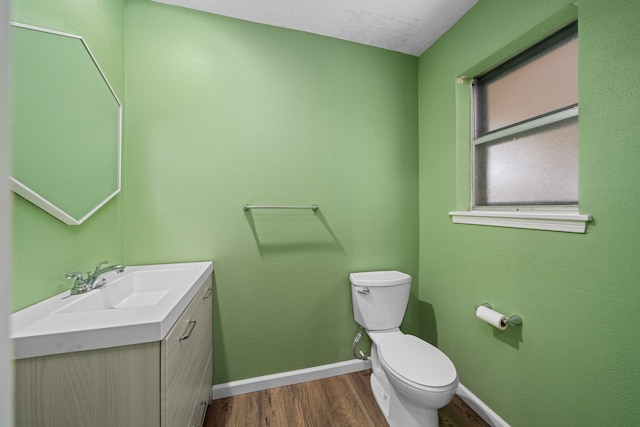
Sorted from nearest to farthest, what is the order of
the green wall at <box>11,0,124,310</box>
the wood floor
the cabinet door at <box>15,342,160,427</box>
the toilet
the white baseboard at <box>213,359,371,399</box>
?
1. the cabinet door at <box>15,342,160,427</box>
2. the green wall at <box>11,0,124,310</box>
3. the toilet
4. the wood floor
5. the white baseboard at <box>213,359,371,399</box>

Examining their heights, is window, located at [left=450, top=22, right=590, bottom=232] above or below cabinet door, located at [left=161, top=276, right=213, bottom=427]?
above

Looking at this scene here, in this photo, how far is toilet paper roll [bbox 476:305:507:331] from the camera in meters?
1.13

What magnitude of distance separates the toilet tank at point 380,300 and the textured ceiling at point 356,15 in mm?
1660

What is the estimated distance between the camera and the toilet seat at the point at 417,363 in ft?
3.37

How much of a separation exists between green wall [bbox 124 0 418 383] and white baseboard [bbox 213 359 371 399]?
45 millimetres

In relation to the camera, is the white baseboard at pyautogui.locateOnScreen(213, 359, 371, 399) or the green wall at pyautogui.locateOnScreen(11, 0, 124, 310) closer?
the green wall at pyautogui.locateOnScreen(11, 0, 124, 310)

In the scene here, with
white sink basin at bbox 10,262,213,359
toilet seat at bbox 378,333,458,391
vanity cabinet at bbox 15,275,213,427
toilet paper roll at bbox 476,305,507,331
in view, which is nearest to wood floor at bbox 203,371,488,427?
toilet seat at bbox 378,333,458,391

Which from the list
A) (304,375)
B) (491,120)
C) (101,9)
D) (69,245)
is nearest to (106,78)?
(101,9)

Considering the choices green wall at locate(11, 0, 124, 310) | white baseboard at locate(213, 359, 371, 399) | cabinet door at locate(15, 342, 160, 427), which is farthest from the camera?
white baseboard at locate(213, 359, 371, 399)

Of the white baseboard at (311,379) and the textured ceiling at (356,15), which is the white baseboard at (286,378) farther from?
the textured ceiling at (356,15)

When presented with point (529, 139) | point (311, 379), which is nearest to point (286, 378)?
point (311, 379)

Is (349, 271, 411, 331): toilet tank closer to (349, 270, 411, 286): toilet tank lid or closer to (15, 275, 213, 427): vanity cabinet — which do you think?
(349, 270, 411, 286): toilet tank lid

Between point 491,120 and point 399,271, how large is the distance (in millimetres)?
1161

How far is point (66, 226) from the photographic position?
931 millimetres
